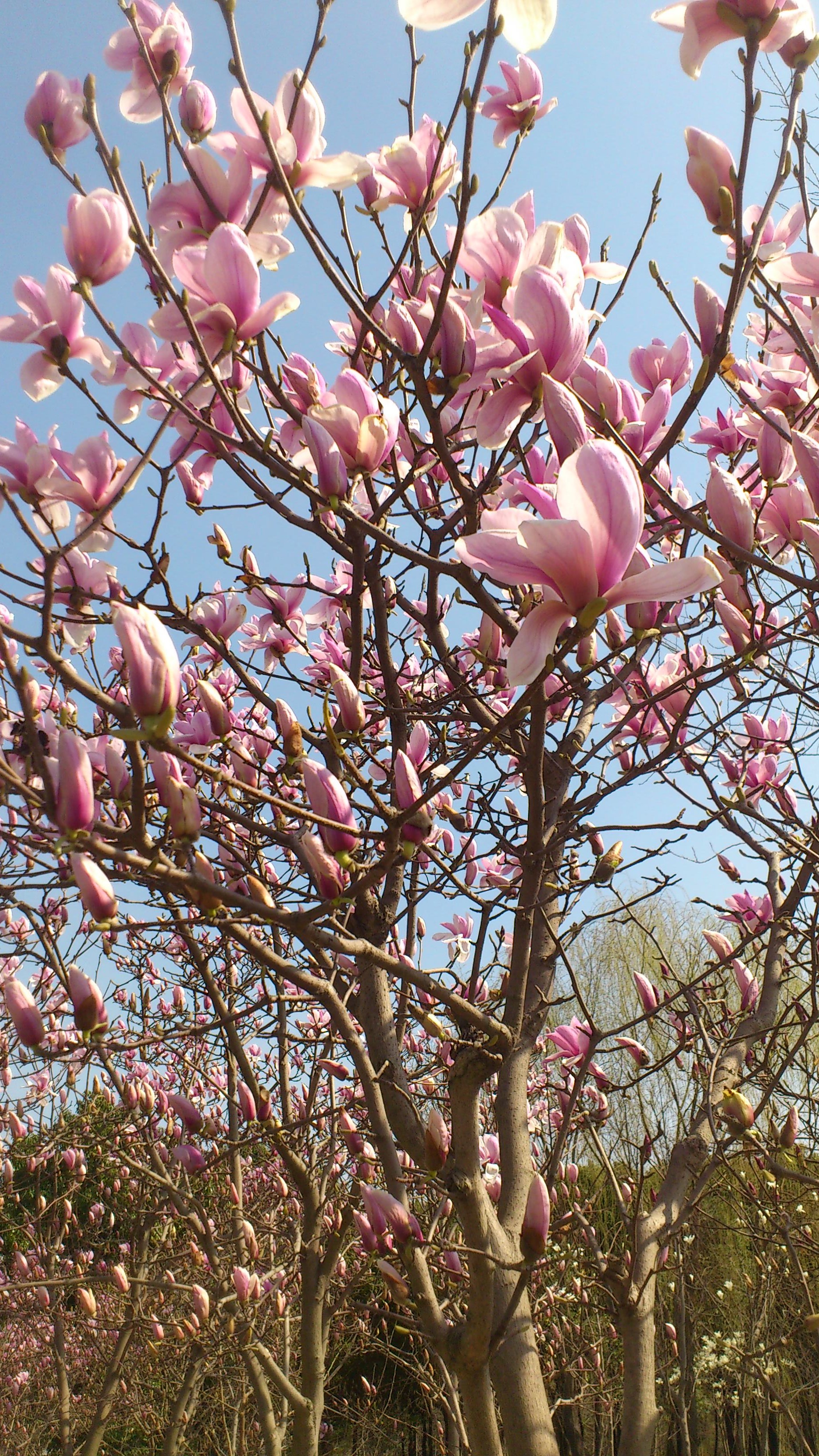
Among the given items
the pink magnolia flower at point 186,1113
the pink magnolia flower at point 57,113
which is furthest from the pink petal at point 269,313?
the pink magnolia flower at point 186,1113

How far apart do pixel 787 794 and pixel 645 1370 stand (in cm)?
178

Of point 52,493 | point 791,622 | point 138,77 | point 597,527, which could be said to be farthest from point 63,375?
point 791,622

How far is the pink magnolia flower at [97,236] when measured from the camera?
1402mm

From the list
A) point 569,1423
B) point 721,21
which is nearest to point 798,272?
point 721,21

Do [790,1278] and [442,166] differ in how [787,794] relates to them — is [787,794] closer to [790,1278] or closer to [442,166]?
[442,166]

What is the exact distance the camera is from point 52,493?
154cm

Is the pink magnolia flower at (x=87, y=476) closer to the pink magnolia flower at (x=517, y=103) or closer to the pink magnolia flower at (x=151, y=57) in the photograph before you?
the pink magnolia flower at (x=151, y=57)

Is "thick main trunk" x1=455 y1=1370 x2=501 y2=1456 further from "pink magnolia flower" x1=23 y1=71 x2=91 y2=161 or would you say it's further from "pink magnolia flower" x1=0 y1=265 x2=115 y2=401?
"pink magnolia flower" x1=23 y1=71 x2=91 y2=161

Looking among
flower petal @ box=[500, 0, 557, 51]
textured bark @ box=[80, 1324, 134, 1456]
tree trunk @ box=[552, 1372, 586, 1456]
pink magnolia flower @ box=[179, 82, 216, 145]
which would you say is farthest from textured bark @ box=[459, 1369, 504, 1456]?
tree trunk @ box=[552, 1372, 586, 1456]

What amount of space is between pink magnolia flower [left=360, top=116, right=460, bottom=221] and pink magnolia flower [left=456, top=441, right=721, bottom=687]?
1083 mm

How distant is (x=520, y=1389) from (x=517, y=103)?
288cm

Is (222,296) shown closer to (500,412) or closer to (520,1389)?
(500,412)

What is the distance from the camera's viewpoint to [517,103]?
2.16m

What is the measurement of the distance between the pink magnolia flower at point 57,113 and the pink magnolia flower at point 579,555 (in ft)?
→ 4.02
